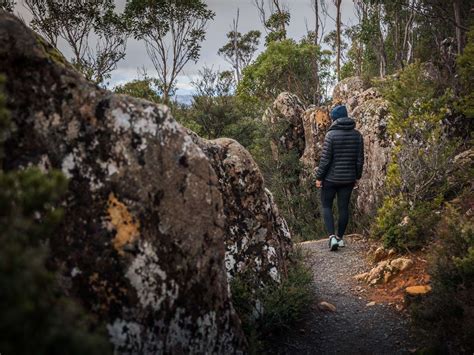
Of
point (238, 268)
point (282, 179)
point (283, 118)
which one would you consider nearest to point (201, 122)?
point (283, 118)

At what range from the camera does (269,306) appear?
155 inches

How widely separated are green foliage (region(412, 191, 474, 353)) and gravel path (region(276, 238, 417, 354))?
46 cm

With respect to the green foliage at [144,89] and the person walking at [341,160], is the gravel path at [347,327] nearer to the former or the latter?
the person walking at [341,160]

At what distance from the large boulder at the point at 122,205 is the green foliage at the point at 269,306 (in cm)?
85

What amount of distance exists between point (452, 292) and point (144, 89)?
19.4 m

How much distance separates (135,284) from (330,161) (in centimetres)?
458

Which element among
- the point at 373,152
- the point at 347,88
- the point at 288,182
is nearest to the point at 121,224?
the point at 373,152

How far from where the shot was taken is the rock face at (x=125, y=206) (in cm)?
239

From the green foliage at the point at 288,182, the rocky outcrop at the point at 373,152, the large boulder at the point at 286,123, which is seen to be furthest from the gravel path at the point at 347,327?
the large boulder at the point at 286,123

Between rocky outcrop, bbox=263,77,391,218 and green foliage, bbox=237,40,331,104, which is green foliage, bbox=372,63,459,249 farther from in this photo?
Answer: green foliage, bbox=237,40,331,104

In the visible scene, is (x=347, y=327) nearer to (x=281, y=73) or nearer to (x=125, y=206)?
(x=125, y=206)

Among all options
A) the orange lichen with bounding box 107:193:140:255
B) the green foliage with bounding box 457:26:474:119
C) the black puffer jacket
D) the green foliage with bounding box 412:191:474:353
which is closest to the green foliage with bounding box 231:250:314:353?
the green foliage with bounding box 412:191:474:353

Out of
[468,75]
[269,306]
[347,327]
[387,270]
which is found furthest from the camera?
[468,75]

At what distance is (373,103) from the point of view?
9.41 meters
